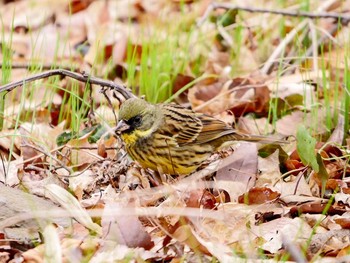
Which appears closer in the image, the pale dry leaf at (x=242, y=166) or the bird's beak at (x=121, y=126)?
the pale dry leaf at (x=242, y=166)

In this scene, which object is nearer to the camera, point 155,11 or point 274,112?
point 274,112

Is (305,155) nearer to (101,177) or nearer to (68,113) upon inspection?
(101,177)

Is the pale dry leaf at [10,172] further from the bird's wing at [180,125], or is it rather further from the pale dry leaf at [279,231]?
the pale dry leaf at [279,231]

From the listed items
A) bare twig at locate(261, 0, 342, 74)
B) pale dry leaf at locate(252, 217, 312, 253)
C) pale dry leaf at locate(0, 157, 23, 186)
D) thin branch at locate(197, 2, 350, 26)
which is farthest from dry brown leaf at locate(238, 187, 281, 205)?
thin branch at locate(197, 2, 350, 26)

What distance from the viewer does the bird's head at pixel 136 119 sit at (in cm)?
527

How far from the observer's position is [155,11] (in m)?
9.50

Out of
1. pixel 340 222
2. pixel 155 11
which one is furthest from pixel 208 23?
pixel 340 222

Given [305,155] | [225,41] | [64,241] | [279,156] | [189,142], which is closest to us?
[64,241]

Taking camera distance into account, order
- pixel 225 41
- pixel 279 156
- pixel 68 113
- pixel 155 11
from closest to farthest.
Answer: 1. pixel 279 156
2. pixel 68 113
3. pixel 225 41
4. pixel 155 11

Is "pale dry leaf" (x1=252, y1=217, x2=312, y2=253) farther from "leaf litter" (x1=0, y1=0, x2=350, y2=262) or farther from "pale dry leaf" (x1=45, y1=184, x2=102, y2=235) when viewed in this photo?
"pale dry leaf" (x1=45, y1=184, x2=102, y2=235)

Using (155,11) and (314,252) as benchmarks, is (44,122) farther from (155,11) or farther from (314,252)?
(155,11)

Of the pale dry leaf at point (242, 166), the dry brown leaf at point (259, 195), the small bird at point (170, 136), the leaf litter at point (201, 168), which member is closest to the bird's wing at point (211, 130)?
the small bird at point (170, 136)

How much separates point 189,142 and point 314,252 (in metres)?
1.89

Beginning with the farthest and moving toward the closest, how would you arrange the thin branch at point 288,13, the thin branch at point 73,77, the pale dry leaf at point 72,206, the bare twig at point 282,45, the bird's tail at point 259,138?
the thin branch at point 288,13, the bare twig at point 282,45, the bird's tail at point 259,138, the thin branch at point 73,77, the pale dry leaf at point 72,206
